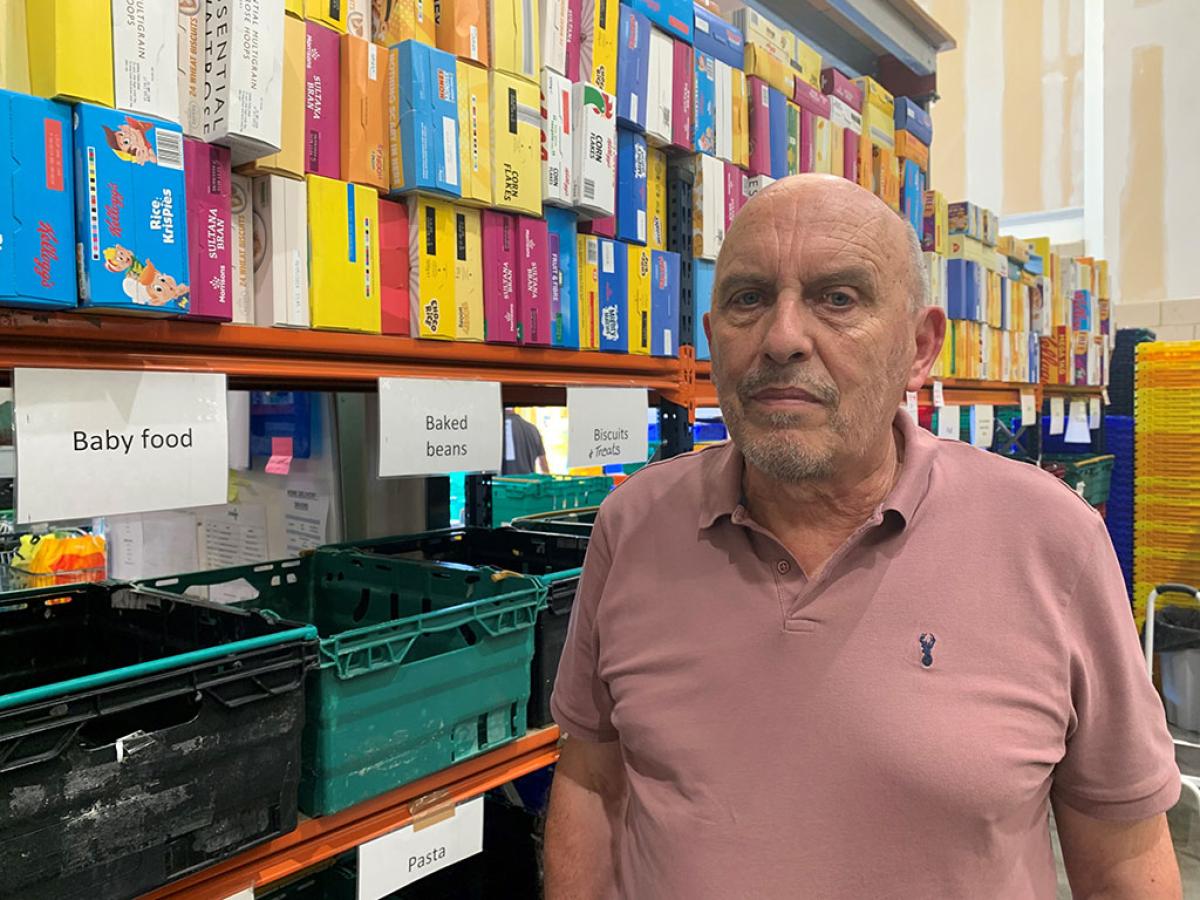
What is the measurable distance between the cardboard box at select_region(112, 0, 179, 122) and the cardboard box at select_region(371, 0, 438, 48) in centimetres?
39

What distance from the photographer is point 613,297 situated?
1.81m

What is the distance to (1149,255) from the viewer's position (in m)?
6.08

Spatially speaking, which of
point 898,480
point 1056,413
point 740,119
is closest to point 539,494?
point 740,119

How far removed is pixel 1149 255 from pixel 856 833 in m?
6.49

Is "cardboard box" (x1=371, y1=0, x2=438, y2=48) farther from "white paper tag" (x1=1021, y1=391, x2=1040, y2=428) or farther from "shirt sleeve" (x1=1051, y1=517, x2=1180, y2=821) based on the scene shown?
"white paper tag" (x1=1021, y1=391, x2=1040, y2=428)

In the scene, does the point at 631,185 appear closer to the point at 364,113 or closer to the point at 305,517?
A: the point at 364,113

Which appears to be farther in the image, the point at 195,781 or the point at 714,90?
the point at 714,90

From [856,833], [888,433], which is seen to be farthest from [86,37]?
[856,833]

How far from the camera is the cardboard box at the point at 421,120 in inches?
53.1

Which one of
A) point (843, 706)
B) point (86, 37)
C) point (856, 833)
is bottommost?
point (856, 833)

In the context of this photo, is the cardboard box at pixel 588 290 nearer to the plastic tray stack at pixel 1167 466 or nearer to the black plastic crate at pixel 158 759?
the black plastic crate at pixel 158 759

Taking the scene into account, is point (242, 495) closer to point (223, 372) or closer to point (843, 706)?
point (223, 372)

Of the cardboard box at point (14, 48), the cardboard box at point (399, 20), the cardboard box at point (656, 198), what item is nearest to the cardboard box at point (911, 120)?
the cardboard box at point (656, 198)

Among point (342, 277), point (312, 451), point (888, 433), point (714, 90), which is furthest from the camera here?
point (312, 451)
